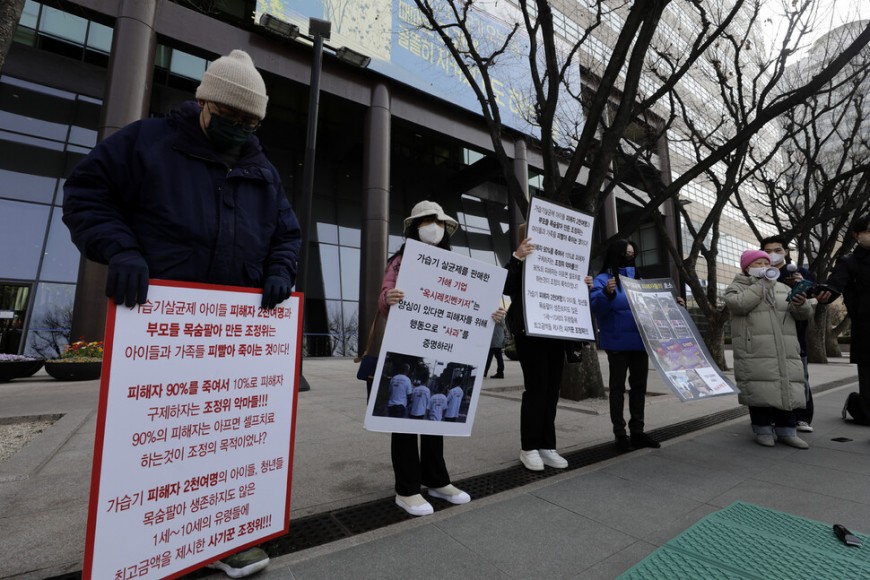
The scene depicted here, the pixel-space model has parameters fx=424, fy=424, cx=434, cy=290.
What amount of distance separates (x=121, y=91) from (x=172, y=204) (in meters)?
12.1

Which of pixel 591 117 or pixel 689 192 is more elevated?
pixel 689 192

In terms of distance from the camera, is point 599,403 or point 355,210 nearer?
point 599,403

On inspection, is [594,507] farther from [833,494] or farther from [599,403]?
[599,403]

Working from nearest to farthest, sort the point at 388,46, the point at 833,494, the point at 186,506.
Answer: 1. the point at 186,506
2. the point at 833,494
3. the point at 388,46

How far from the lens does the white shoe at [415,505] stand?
247cm

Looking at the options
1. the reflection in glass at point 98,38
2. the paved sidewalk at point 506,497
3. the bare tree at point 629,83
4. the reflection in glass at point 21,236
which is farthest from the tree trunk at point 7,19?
the reflection in glass at point 98,38

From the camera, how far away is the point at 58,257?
12.8m

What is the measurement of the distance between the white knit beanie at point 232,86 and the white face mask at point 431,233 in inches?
47.4

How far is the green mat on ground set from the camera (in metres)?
1.90

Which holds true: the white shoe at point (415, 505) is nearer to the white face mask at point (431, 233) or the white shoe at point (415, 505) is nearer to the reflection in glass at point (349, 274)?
the white face mask at point (431, 233)

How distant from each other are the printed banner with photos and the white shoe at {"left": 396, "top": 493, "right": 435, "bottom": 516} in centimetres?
210

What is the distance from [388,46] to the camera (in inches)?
595

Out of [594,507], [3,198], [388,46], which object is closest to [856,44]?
[594,507]

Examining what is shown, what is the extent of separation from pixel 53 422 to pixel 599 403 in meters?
7.14
